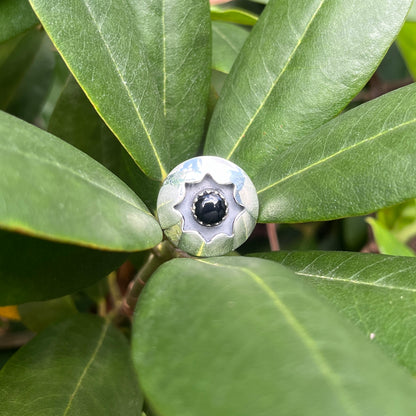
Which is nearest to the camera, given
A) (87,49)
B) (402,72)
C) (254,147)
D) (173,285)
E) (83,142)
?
(173,285)

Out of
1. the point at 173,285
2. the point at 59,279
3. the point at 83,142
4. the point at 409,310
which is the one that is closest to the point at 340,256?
the point at 409,310

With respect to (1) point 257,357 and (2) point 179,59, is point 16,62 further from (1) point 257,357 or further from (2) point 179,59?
(1) point 257,357

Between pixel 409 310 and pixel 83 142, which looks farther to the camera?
pixel 83 142

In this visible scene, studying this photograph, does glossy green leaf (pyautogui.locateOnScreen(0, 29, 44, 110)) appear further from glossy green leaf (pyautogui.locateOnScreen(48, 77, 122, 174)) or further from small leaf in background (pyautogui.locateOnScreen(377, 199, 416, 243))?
small leaf in background (pyautogui.locateOnScreen(377, 199, 416, 243))

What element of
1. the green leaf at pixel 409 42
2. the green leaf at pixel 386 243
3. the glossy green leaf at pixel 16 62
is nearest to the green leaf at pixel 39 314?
the glossy green leaf at pixel 16 62

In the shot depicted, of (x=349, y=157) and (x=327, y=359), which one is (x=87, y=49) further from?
(x=327, y=359)
